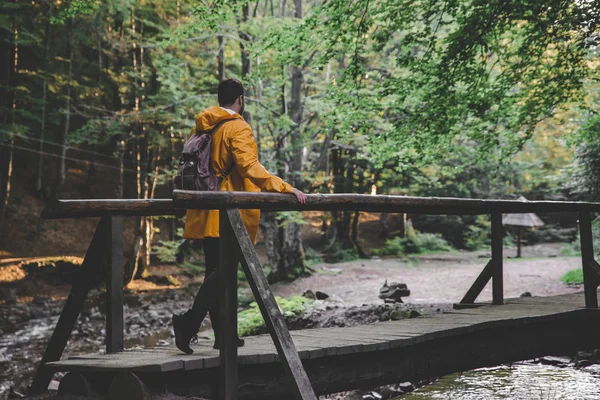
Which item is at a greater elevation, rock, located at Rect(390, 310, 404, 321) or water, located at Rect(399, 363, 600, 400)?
rock, located at Rect(390, 310, 404, 321)

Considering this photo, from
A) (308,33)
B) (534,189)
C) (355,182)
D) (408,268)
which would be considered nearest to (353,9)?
(308,33)

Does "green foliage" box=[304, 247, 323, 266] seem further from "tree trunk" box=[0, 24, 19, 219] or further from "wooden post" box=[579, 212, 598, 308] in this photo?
"wooden post" box=[579, 212, 598, 308]

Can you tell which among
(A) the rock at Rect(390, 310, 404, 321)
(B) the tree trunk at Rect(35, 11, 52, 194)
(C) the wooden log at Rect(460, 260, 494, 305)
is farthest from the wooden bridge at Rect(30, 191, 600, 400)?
(B) the tree trunk at Rect(35, 11, 52, 194)

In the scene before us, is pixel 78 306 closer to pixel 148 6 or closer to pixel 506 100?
pixel 506 100

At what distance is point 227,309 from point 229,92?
173 cm

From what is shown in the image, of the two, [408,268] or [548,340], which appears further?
[408,268]

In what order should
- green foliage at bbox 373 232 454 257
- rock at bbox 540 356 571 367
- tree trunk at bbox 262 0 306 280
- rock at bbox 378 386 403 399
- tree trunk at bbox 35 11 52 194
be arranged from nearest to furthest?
rock at bbox 378 386 403 399
rock at bbox 540 356 571 367
tree trunk at bbox 262 0 306 280
tree trunk at bbox 35 11 52 194
green foliage at bbox 373 232 454 257

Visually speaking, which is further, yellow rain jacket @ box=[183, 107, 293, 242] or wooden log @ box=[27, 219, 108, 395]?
wooden log @ box=[27, 219, 108, 395]

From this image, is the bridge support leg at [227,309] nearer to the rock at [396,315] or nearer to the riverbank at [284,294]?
the riverbank at [284,294]

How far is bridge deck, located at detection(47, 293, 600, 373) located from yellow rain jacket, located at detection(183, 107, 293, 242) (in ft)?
3.04

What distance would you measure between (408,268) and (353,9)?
15.6 metres

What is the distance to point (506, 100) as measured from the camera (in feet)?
32.2

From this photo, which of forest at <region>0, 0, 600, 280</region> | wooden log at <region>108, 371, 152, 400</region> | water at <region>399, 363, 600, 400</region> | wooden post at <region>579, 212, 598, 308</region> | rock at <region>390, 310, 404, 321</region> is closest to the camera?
wooden log at <region>108, 371, 152, 400</region>

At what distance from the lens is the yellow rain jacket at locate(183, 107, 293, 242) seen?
→ 13.4ft
